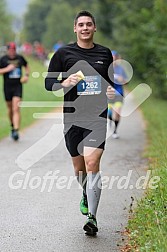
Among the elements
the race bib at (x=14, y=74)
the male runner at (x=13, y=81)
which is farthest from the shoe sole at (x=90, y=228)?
the race bib at (x=14, y=74)

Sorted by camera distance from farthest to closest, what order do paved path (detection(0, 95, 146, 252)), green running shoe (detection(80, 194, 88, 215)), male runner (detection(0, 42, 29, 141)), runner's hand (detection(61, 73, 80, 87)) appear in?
1. male runner (detection(0, 42, 29, 141))
2. green running shoe (detection(80, 194, 88, 215))
3. runner's hand (detection(61, 73, 80, 87))
4. paved path (detection(0, 95, 146, 252))

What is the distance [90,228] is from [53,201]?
173cm

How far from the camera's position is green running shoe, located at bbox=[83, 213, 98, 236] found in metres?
6.72

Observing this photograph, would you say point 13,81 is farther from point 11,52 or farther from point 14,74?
point 11,52

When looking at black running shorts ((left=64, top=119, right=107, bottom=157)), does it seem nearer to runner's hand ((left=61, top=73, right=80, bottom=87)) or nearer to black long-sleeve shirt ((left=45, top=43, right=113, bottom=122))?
black long-sleeve shirt ((left=45, top=43, right=113, bottom=122))

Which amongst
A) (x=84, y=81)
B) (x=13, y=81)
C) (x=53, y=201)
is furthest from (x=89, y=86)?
(x=13, y=81)

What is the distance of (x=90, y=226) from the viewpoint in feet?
22.0

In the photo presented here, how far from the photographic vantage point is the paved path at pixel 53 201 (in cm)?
656

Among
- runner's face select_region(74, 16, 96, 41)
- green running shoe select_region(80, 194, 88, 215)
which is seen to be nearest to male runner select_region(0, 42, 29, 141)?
green running shoe select_region(80, 194, 88, 215)

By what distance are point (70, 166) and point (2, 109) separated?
12.6 meters

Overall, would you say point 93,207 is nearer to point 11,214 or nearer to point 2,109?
point 11,214

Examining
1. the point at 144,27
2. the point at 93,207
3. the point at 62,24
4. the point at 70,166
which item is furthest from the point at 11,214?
the point at 62,24

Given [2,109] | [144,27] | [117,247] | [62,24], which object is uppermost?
[117,247]

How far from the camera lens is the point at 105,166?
11.2 meters
